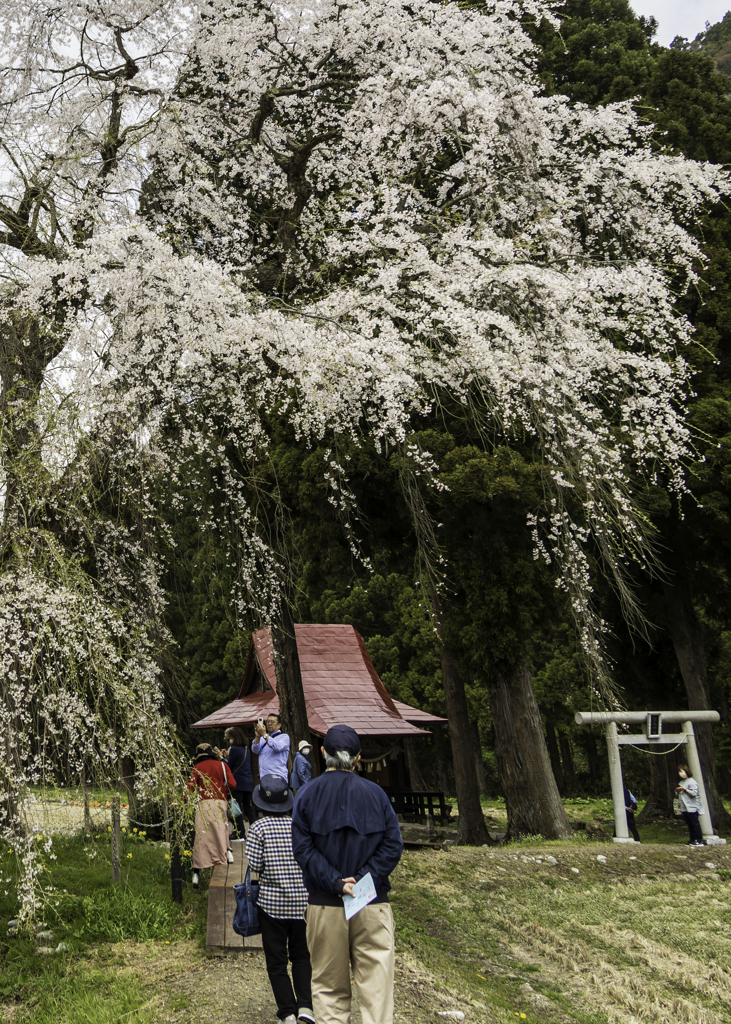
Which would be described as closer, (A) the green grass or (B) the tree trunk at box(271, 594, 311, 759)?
(A) the green grass

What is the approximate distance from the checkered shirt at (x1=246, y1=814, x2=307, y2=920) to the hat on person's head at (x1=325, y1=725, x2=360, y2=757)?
794mm

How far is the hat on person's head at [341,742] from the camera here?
3.16 meters

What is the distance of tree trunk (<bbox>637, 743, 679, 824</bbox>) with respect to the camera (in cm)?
1381

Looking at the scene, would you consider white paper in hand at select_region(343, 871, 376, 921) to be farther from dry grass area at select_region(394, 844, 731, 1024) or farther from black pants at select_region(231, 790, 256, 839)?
black pants at select_region(231, 790, 256, 839)

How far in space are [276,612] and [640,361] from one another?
419cm

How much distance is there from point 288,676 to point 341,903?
4905 millimetres

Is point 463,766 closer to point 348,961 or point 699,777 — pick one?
point 699,777

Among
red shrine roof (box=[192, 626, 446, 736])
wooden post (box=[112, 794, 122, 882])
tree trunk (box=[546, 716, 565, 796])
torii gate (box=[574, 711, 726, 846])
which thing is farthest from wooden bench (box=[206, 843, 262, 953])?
tree trunk (box=[546, 716, 565, 796])

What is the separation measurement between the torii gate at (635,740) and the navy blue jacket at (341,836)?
214 inches

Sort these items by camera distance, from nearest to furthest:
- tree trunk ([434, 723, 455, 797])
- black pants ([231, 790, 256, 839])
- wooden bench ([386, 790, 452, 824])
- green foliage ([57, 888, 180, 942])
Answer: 1. green foliage ([57, 888, 180, 942])
2. black pants ([231, 790, 256, 839])
3. wooden bench ([386, 790, 452, 824])
4. tree trunk ([434, 723, 455, 797])

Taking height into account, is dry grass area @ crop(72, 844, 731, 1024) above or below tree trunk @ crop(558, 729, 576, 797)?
above

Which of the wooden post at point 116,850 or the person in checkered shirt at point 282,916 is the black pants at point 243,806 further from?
the person in checkered shirt at point 282,916

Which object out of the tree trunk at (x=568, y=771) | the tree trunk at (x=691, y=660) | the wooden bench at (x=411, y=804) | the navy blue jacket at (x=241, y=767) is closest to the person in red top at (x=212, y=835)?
the navy blue jacket at (x=241, y=767)

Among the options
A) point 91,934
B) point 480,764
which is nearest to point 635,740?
point 91,934
